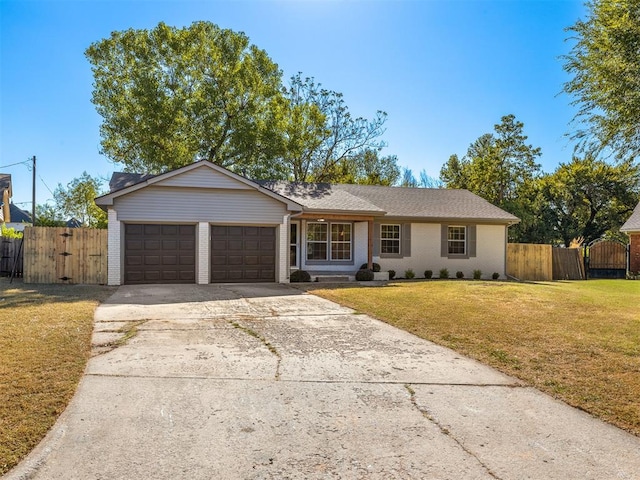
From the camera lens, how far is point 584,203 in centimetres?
3238

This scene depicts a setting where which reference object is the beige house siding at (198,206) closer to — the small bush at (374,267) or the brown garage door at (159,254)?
the brown garage door at (159,254)

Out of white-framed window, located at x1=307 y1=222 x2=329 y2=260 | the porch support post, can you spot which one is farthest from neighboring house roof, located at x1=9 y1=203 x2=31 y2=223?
the porch support post

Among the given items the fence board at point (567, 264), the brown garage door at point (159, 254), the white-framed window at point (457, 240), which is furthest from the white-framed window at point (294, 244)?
the fence board at point (567, 264)

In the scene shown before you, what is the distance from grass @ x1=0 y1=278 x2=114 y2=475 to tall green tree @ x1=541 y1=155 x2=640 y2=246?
31501mm

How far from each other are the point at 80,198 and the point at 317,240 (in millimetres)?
28366

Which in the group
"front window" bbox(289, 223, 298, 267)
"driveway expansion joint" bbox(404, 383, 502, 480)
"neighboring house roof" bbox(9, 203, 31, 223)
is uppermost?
"neighboring house roof" bbox(9, 203, 31, 223)

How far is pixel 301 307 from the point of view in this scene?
32.8 ft

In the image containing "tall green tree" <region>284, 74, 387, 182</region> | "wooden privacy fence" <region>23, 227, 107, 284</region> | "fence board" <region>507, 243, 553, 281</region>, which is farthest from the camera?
"tall green tree" <region>284, 74, 387, 182</region>

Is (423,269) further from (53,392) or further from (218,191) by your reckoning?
(53,392)

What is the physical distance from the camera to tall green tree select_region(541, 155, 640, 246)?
31.5 metres

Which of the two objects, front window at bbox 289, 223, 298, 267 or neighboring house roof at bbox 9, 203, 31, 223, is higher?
neighboring house roof at bbox 9, 203, 31, 223

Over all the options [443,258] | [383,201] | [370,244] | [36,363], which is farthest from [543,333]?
[383,201]

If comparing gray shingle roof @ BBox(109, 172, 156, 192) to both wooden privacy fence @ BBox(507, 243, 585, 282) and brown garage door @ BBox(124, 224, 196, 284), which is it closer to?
brown garage door @ BBox(124, 224, 196, 284)

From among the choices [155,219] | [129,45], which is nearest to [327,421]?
[155,219]
